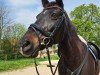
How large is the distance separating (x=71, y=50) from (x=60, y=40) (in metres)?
0.35

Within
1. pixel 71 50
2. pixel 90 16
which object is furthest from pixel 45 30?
pixel 90 16

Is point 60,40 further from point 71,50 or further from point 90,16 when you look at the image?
point 90,16

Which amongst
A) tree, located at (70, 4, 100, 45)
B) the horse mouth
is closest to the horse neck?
the horse mouth

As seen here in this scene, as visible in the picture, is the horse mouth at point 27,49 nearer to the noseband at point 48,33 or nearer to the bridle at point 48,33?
→ the bridle at point 48,33

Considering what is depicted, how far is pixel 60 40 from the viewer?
14.9 ft

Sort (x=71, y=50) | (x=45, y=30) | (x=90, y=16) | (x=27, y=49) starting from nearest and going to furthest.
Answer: (x=27, y=49)
(x=45, y=30)
(x=71, y=50)
(x=90, y=16)

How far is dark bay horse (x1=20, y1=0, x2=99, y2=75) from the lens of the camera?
4218 mm

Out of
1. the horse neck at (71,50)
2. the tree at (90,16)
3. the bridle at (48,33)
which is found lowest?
the horse neck at (71,50)

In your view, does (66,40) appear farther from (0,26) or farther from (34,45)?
(0,26)

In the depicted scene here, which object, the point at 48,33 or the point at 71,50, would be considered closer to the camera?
the point at 48,33

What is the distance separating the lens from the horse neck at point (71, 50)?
15.5 ft

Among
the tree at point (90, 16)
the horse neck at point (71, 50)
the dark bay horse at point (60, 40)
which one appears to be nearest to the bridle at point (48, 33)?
the dark bay horse at point (60, 40)

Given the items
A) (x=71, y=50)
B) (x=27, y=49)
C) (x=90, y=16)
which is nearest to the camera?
(x=27, y=49)

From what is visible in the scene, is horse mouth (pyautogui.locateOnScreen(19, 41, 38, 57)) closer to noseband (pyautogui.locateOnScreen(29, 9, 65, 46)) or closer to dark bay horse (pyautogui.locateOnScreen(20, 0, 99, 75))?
dark bay horse (pyautogui.locateOnScreen(20, 0, 99, 75))
